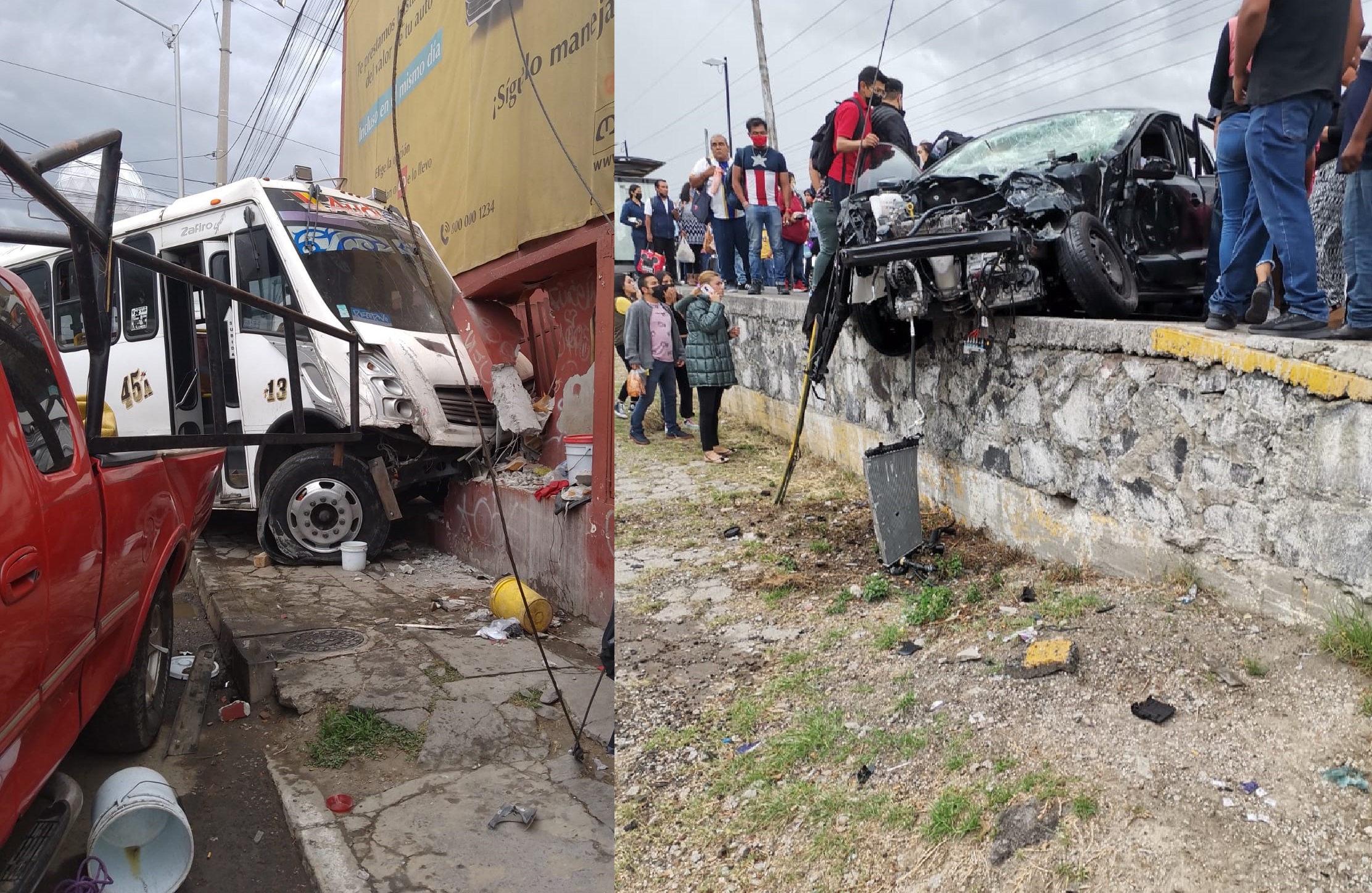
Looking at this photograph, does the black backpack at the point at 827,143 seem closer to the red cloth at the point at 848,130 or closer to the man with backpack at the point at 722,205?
the red cloth at the point at 848,130

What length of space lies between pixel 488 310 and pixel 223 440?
4.03m

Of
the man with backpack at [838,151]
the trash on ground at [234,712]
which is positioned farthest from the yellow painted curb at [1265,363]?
the trash on ground at [234,712]

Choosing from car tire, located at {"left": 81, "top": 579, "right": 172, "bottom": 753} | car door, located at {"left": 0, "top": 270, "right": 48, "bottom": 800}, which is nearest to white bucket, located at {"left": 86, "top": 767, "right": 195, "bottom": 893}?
car door, located at {"left": 0, "top": 270, "right": 48, "bottom": 800}

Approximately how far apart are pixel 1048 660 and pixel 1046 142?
2.91 metres

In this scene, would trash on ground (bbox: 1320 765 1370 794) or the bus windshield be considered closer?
trash on ground (bbox: 1320 765 1370 794)

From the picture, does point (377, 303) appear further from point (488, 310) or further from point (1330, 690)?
point (1330, 690)

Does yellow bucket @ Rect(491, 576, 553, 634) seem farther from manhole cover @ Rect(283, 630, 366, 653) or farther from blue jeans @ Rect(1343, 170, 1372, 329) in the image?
blue jeans @ Rect(1343, 170, 1372, 329)

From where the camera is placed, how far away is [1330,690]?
2.37 m

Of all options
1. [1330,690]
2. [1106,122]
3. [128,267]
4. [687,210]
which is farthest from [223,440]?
[687,210]

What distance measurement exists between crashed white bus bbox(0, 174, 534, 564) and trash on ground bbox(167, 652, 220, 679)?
1634 millimetres

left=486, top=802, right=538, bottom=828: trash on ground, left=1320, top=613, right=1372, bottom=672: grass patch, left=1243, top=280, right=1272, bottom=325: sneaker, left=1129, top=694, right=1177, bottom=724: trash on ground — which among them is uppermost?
left=1243, top=280, right=1272, bottom=325: sneaker

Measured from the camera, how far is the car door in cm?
207

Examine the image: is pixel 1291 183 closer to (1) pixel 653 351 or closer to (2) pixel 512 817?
(2) pixel 512 817

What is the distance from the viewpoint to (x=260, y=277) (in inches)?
253
